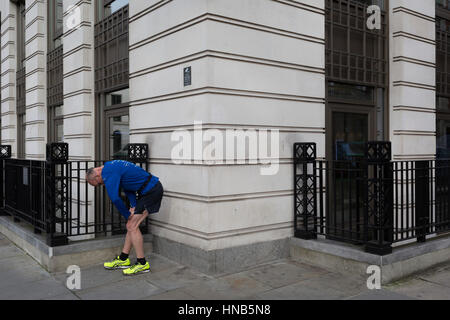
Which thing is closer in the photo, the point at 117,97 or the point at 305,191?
the point at 305,191

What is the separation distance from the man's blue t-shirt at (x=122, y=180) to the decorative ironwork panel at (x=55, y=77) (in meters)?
5.70

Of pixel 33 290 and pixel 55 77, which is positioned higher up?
pixel 55 77

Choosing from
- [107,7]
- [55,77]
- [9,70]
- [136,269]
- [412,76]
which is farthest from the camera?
[9,70]

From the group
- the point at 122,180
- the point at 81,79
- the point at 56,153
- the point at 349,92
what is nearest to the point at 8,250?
the point at 56,153

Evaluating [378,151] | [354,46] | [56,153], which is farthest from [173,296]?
[354,46]

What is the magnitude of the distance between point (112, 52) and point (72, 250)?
4.10 meters

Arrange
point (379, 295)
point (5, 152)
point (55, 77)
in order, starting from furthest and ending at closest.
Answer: point (55, 77), point (5, 152), point (379, 295)

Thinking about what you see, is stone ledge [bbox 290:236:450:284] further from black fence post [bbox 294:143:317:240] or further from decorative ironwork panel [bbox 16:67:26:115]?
decorative ironwork panel [bbox 16:67:26:115]

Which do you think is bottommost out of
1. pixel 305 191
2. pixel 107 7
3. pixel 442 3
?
pixel 305 191

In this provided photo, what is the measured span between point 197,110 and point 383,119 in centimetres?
433

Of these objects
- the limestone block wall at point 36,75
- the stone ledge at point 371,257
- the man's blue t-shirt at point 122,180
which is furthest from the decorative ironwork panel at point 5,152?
the stone ledge at point 371,257

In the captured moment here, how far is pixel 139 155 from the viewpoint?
22.4 ft

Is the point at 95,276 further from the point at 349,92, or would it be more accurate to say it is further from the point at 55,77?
the point at 55,77

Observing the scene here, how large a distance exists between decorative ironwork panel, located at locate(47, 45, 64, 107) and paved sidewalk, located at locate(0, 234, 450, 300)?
5.67m
